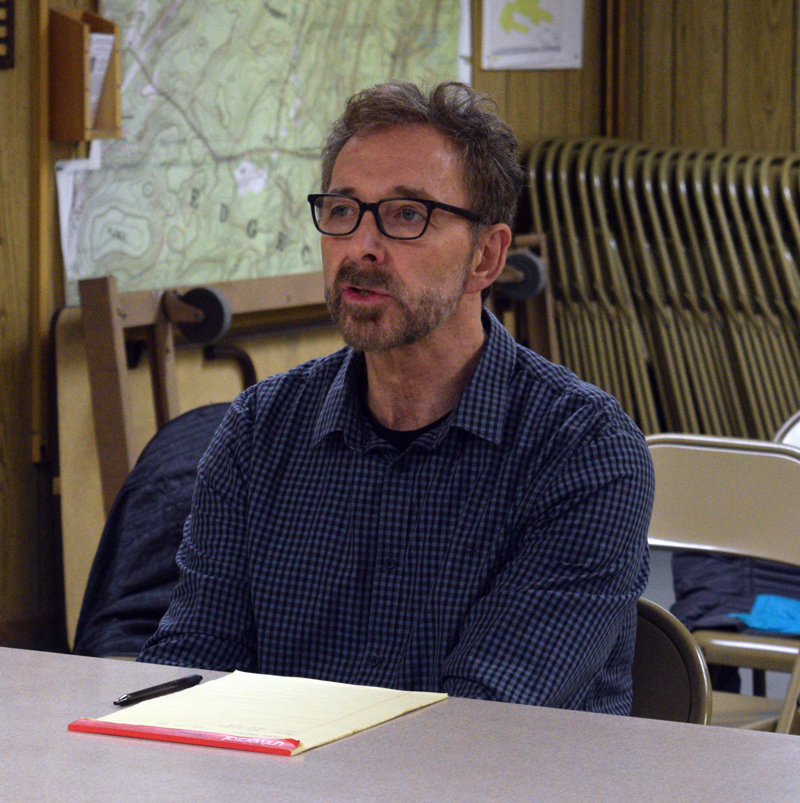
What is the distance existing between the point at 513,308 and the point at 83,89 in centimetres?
224

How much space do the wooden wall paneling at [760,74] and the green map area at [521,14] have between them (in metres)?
0.82

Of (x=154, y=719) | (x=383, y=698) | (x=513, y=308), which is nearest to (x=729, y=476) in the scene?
(x=383, y=698)

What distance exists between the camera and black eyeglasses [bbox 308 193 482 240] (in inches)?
62.4

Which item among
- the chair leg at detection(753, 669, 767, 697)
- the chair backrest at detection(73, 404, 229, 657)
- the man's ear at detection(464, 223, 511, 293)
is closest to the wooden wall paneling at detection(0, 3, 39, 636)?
the chair backrest at detection(73, 404, 229, 657)

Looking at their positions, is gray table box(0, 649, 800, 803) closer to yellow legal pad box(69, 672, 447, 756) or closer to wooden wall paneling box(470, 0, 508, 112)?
yellow legal pad box(69, 672, 447, 756)

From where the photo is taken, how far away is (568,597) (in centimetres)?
146

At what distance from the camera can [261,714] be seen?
1137 mm

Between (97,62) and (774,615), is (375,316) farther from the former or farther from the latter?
(97,62)

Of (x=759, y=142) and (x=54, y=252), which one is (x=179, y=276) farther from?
(x=759, y=142)

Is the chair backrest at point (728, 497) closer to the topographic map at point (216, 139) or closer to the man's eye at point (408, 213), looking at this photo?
the man's eye at point (408, 213)

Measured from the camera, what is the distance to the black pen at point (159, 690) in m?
1.17

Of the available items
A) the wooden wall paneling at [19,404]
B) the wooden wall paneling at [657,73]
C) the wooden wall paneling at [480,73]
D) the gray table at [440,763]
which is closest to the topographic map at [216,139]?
the wooden wall paneling at [19,404]

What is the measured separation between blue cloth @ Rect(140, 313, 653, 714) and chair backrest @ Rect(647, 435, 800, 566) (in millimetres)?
937

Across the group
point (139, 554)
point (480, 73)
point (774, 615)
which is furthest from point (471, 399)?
point (480, 73)
